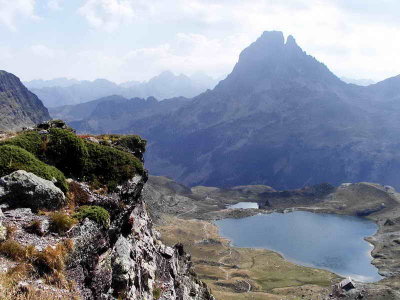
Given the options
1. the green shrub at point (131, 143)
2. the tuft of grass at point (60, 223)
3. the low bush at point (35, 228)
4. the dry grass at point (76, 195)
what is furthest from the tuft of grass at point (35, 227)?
the green shrub at point (131, 143)

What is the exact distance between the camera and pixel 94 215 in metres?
22.3

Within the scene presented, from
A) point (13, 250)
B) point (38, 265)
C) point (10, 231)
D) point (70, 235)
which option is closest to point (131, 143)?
point (70, 235)

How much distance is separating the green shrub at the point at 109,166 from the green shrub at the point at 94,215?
235 inches

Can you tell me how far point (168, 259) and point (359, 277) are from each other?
169 metres

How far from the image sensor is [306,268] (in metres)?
181

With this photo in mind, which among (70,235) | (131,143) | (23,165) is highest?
(131,143)

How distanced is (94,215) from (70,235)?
2591mm

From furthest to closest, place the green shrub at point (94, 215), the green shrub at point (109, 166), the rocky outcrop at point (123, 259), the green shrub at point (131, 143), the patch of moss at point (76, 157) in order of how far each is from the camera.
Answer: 1. the green shrub at point (131, 143)
2. the green shrub at point (109, 166)
3. the patch of moss at point (76, 157)
4. the green shrub at point (94, 215)
5. the rocky outcrop at point (123, 259)

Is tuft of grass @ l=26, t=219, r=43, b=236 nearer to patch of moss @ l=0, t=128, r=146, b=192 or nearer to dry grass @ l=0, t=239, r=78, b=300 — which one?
dry grass @ l=0, t=239, r=78, b=300

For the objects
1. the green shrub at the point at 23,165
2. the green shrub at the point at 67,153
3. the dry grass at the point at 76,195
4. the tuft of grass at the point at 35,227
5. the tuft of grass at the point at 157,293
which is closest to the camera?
the tuft of grass at the point at 35,227

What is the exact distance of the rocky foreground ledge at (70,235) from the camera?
16.8 m

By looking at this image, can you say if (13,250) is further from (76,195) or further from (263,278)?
(263,278)

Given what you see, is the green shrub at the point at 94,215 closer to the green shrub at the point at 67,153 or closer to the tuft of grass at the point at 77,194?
the tuft of grass at the point at 77,194

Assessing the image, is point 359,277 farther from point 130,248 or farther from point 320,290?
point 130,248
